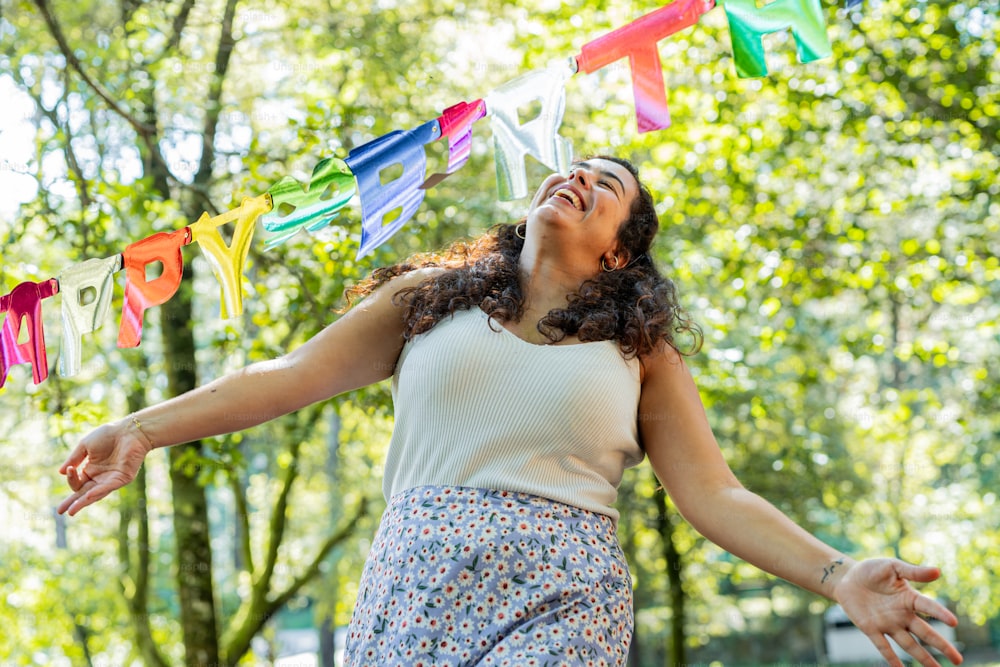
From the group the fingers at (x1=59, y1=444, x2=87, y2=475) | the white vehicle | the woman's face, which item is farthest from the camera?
the white vehicle

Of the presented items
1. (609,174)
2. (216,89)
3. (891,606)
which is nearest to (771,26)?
(609,174)

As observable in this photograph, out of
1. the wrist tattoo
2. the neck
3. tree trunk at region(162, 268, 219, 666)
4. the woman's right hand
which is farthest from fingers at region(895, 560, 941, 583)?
tree trunk at region(162, 268, 219, 666)

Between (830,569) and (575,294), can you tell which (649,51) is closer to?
(575,294)

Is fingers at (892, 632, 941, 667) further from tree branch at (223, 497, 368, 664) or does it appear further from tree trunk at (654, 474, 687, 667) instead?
tree trunk at (654, 474, 687, 667)

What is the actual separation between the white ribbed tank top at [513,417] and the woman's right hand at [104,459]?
474 mm

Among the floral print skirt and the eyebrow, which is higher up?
the eyebrow

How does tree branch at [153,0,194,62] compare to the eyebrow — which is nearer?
the eyebrow

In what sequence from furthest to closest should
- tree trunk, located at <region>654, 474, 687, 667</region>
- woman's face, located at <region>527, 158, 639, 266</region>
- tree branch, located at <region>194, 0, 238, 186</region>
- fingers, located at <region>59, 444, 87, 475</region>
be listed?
tree trunk, located at <region>654, 474, 687, 667</region>, tree branch, located at <region>194, 0, 238, 186</region>, woman's face, located at <region>527, 158, 639, 266</region>, fingers, located at <region>59, 444, 87, 475</region>

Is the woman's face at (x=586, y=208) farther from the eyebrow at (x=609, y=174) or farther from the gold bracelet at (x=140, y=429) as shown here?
the gold bracelet at (x=140, y=429)

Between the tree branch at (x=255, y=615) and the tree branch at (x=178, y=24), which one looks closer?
the tree branch at (x=178, y=24)

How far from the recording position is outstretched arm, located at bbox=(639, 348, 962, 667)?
5.08ft

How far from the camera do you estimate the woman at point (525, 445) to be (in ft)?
5.62

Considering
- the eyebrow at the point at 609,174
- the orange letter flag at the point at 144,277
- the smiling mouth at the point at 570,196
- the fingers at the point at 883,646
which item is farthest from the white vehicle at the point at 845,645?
the fingers at the point at 883,646

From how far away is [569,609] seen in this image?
5.71 feet
